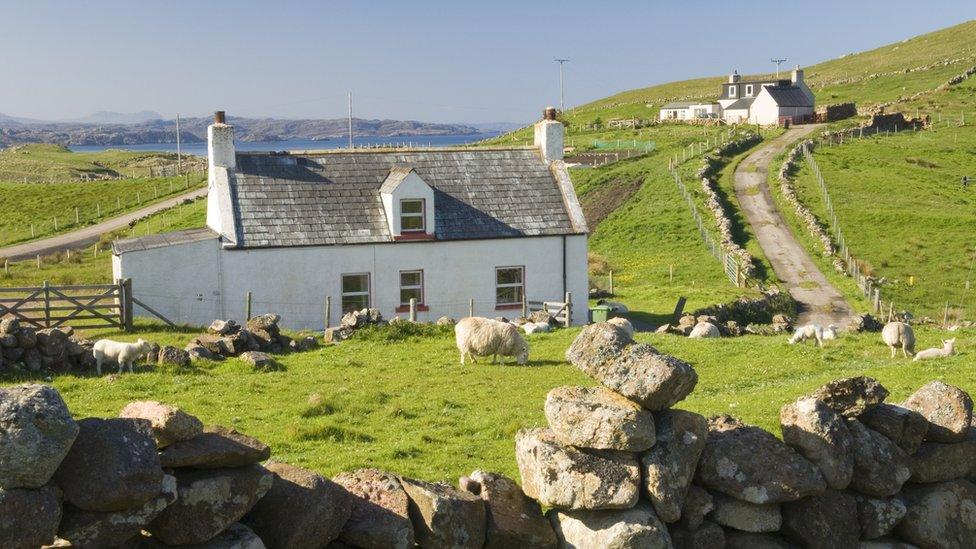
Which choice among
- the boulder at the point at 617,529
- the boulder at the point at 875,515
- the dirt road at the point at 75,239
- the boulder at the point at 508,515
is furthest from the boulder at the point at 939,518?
the dirt road at the point at 75,239

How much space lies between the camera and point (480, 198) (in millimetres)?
39344

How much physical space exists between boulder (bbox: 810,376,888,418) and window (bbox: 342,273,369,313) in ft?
84.7

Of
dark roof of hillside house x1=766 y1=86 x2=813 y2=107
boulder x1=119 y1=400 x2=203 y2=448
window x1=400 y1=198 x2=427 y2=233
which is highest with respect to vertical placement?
dark roof of hillside house x1=766 y1=86 x2=813 y2=107

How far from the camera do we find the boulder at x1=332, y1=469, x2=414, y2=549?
10.8 m

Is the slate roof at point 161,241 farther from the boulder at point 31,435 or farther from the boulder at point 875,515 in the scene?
the boulder at point 875,515

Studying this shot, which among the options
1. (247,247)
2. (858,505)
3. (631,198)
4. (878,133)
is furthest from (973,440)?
(878,133)

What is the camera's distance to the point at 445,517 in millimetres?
10977

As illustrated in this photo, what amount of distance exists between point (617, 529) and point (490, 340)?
47.5ft

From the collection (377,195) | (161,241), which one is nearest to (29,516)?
(161,241)

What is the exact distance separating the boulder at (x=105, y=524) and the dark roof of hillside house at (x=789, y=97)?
122 meters

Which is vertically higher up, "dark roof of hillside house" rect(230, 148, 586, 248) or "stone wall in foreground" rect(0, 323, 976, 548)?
"dark roof of hillside house" rect(230, 148, 586, 248)

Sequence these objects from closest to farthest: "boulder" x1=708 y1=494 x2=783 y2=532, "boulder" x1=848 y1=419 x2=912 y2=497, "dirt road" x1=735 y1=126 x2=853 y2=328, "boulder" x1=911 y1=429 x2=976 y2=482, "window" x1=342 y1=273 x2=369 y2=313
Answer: "boulder" x1=708 y1=494 x2=783 y2=532, "boulder" x1=848 y1=419 x2=912 y2=497, "boulder" x1=911 y1=429 x2=976 y2=482, "window" x1=342 y1=273 x2=369 y2=313, "dirt road" x1=735 y1=126 x2=853 y2=328

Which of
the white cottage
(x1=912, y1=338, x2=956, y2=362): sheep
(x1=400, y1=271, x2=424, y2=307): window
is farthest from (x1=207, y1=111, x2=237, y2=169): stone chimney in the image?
(x1=912, y1=338, x2=956, y2=362): sheep

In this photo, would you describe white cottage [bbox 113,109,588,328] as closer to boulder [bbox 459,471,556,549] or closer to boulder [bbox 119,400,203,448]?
boulder [bbox 459,471,556,549]
